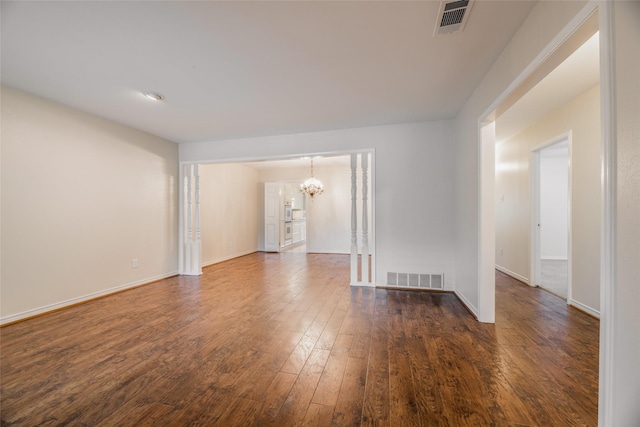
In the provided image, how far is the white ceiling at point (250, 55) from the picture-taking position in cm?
169

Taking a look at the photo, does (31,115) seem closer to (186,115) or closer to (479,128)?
(186,115)

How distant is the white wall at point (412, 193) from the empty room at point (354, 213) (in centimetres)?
3

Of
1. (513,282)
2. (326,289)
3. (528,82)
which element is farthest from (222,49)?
(513,282)

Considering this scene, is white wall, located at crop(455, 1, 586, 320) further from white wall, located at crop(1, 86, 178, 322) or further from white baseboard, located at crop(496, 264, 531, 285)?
white wall, located at crop(1, 86, 178, 322)

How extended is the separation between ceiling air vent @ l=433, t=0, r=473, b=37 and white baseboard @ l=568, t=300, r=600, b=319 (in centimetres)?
314

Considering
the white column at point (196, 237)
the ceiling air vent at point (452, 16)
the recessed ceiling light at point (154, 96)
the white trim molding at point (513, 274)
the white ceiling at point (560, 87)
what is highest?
the white ceiling at point (560, 87)

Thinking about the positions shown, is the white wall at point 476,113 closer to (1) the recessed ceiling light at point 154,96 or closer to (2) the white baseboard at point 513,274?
(2) the white baseboard at point 513,274

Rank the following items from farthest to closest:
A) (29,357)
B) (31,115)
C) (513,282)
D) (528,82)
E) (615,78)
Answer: (513,282) < (31,115) < (29,357) < (528,82) < (615,78)

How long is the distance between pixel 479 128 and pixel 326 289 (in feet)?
9.23

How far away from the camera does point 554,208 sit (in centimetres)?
630

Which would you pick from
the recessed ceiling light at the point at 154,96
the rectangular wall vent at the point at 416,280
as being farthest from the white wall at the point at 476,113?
the recessed ceiling light at the point at 154,96

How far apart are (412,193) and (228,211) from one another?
450cm

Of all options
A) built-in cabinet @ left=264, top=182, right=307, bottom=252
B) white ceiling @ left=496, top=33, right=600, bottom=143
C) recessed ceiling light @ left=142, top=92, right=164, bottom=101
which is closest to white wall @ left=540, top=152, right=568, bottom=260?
white ceiling @ left=496, top=33, right=600, bottom=143

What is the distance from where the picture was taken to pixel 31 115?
9.20ft
